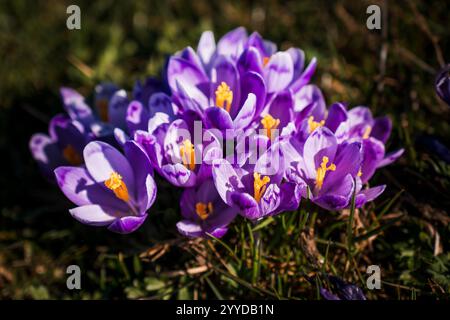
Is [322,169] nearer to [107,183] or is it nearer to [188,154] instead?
[188,154]

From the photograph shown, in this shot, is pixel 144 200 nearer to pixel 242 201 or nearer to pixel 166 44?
pixel 242 201

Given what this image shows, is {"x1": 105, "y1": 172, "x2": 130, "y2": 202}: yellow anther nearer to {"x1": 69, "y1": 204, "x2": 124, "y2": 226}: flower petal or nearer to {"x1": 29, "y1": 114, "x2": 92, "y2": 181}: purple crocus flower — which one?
{"x1": 69, "y1": 204, "x2": 124, "y2": 226}: flower petal

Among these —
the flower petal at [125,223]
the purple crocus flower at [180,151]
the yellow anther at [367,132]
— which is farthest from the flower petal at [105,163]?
the yellow anther at [367,132]

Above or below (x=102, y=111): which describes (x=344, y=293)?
below

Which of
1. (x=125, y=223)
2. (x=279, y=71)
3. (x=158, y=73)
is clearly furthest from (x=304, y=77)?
(x=158, y=73)
